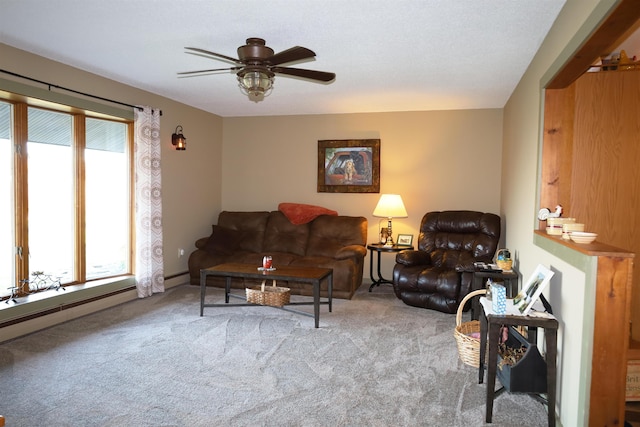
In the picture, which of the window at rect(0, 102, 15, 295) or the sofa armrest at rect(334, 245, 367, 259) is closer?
the window at rect(0, 102, 15, 295)

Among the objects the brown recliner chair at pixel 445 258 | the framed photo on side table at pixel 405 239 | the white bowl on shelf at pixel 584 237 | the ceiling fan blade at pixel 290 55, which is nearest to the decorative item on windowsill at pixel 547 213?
the white bowl on shelf at pixel 584 237

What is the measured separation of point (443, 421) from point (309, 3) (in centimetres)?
258

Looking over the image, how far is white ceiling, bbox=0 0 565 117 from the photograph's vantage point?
2.78 meters

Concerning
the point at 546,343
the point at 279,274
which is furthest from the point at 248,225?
the point at 546,343

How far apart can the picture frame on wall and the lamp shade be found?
23.0 inches

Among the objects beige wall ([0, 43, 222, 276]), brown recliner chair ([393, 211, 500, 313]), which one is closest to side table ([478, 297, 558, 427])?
brown recliner chair ([393, 211, 500, 313])

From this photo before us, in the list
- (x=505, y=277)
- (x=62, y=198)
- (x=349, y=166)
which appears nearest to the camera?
(x=505, y=277)

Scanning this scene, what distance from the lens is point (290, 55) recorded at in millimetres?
2811

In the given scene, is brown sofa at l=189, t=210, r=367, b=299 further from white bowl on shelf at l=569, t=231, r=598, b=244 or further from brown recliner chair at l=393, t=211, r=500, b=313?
white bowl on shelf at l=569, t=231, r=598, b=244

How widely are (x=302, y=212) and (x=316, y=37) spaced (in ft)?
10.1

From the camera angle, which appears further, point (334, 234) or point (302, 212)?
point (302, 212)

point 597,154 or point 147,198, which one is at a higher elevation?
point 597,154

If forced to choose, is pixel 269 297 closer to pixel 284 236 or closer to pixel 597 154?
pixel 284 236

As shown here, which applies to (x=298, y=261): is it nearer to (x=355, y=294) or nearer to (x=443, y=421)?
(x=355, y=294)
